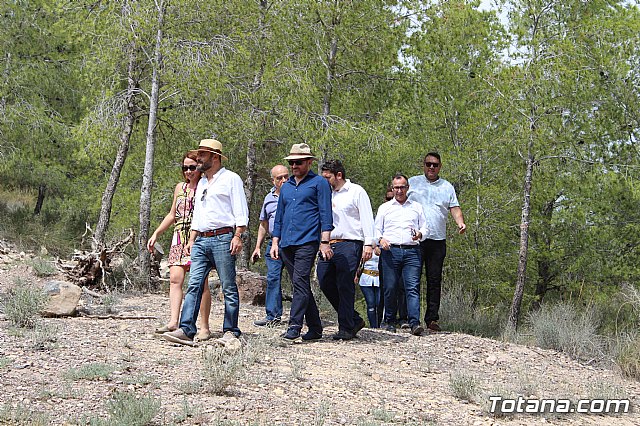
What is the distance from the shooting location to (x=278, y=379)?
599cm

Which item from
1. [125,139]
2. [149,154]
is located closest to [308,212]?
[149,154]

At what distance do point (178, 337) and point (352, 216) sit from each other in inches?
92.4

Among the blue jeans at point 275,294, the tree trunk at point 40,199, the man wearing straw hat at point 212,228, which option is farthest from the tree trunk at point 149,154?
the tree trunk at point 40,199

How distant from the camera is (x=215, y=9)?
13.2 m

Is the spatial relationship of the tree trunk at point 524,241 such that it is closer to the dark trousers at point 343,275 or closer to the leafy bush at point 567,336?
the leafy bush at point 567,336

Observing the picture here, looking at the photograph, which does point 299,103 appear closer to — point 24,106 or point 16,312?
point 16,312

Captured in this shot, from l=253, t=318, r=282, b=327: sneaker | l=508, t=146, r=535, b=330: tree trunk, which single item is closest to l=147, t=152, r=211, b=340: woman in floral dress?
l=253, t=318, r=282, b=327: sneaker

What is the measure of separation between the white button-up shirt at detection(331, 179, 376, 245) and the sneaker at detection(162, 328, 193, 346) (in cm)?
200

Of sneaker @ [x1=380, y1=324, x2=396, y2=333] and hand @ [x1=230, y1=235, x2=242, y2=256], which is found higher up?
hand @ [x1=230, y1=235, x2=242, y2=256]

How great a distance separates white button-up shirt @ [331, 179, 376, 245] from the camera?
8.13 m

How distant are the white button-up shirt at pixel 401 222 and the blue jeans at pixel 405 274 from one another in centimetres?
14

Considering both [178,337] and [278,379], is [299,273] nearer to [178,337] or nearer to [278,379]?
[178,337]

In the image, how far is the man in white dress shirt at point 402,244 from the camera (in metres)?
9.10

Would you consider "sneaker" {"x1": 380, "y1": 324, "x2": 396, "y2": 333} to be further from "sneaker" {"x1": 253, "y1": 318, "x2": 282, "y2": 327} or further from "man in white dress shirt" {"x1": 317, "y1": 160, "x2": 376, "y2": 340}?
"sneaker" {"x1": 253, "y1": 318, "x2": 282, "y2": 327}
